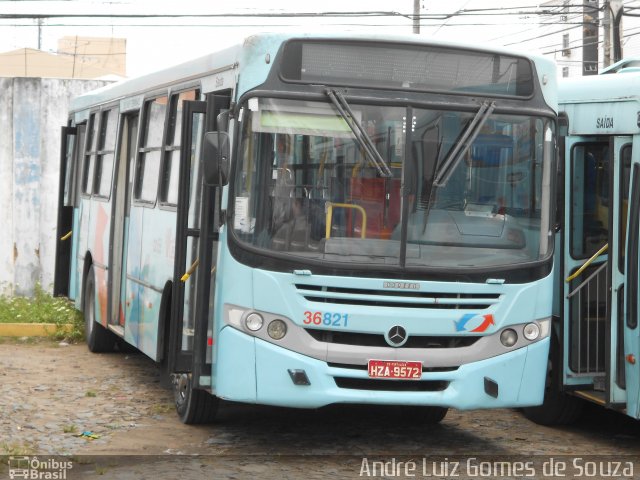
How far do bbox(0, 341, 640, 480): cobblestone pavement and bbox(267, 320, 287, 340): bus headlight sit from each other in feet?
2.79

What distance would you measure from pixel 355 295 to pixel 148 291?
3.02 m

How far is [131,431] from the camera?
9219 millimetres

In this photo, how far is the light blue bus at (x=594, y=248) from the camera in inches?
343

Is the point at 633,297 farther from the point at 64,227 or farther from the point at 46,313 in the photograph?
the point at 46,313

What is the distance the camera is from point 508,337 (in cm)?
830

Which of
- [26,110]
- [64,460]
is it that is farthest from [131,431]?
[26,110]

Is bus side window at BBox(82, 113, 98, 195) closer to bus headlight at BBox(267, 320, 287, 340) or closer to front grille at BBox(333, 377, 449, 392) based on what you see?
bus headlight at BBox(267, 320, 287, 340)

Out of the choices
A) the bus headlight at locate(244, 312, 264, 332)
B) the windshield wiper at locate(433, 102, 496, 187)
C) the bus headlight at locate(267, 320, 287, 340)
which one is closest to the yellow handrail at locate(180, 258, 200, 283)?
the bus headlight at locate(244, 312, 264, 332)

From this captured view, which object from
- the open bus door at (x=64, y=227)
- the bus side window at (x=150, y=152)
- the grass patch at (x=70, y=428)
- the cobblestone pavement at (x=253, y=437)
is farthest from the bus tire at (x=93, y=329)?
the grass patch at (x=70, y=428)

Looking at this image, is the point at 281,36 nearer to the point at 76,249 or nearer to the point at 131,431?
the point at 131,431

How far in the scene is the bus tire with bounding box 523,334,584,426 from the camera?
9727mm

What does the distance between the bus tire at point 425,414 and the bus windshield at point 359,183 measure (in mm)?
1948

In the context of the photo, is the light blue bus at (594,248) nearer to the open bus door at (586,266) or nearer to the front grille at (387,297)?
the open bus door at (586,266)
